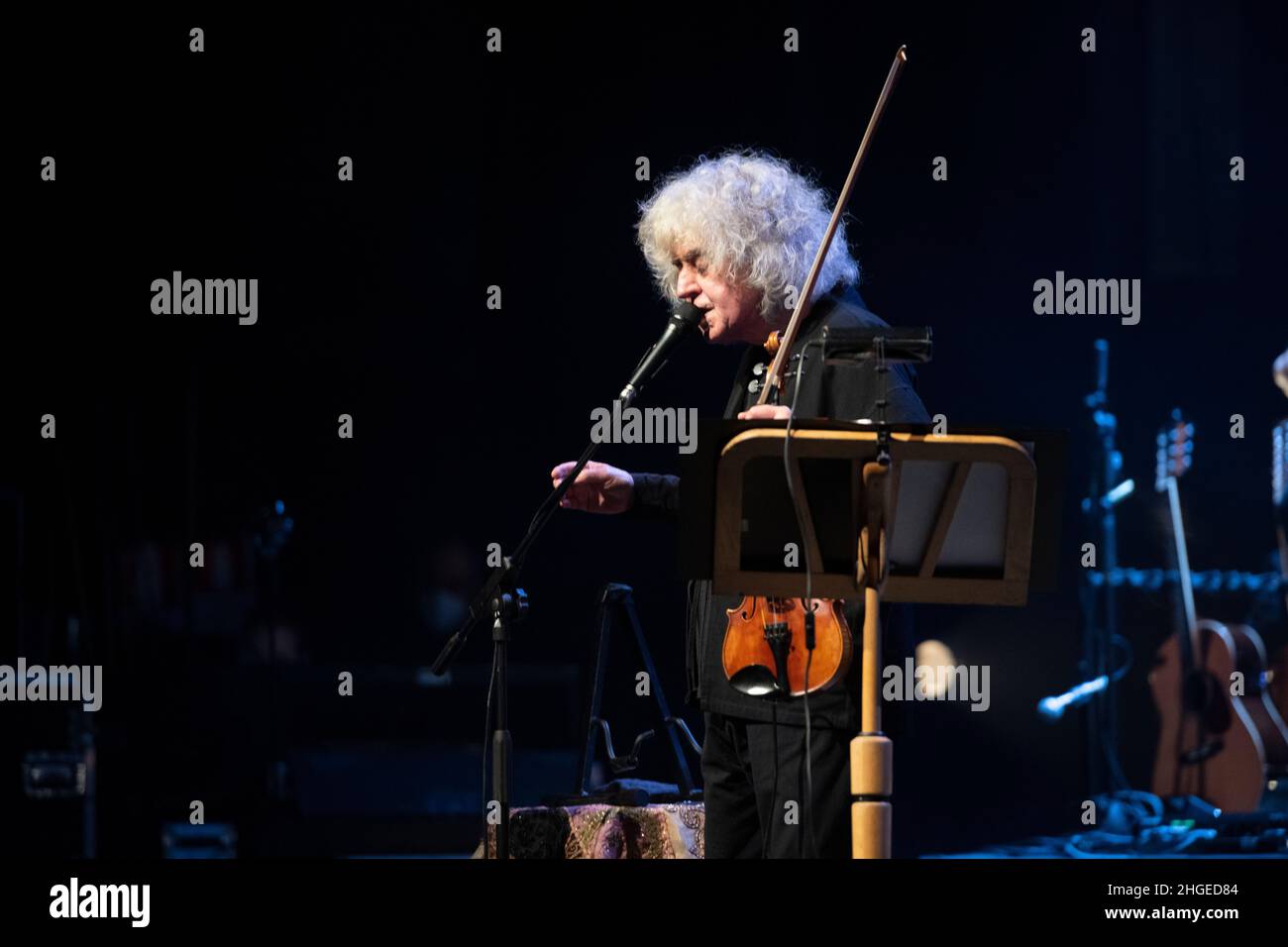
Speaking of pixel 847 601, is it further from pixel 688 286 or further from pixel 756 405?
pixel 688 286

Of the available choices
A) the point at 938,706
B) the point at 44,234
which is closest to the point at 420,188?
the point at 44,234

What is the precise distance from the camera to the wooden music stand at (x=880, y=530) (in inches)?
83.0

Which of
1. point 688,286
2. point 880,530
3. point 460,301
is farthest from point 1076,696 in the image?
point 880,530

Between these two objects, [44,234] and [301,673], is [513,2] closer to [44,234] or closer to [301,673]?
[44,234]

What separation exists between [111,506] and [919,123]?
10.6ft

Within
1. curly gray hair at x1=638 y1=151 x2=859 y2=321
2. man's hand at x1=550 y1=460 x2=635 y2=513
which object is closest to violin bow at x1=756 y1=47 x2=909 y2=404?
curly gray hair at x1=638 y1=151 x2=859 y2=321

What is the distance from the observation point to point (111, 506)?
5.98 m

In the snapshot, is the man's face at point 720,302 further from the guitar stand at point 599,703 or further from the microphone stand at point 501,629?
the guitar stand at point 599,703

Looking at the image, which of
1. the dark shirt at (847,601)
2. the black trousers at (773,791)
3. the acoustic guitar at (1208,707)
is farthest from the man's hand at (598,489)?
the acoustic guitar at (1208,707)

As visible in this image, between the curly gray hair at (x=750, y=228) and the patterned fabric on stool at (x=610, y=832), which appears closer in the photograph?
the curly gray hair at (x=750, y=228)

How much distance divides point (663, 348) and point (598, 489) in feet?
0.94

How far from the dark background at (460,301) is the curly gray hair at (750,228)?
89.6 inches

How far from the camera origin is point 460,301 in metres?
5.75

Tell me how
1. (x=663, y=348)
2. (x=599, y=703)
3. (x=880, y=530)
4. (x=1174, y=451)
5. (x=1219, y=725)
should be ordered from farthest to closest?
(x=1174, y=451) < (x=1219, y=725) < (x=599, y=703) < (x=663, y=348) < (x=880, y=530)
